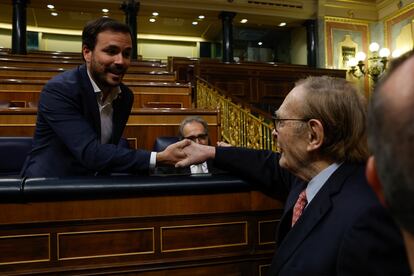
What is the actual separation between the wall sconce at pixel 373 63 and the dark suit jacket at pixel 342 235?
6713 millimetres

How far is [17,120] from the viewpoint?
310 centimetres

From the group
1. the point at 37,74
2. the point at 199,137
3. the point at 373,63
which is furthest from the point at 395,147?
the point at 373,63

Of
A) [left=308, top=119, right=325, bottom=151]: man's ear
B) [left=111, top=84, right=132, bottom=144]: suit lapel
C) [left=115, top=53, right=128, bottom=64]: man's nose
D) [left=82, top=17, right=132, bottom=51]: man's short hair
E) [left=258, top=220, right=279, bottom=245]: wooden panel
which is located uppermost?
[left=82, top=17, right=132, bottom=51]: man's short hair

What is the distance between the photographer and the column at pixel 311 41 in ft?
34.4

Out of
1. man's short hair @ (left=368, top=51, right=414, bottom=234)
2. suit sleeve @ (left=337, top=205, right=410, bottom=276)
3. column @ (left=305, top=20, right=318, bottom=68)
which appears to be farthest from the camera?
column @ (left=305, top=20, right=318, bottom=68)

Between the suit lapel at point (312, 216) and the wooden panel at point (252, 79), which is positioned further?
the wooden panel at point (252, 79)

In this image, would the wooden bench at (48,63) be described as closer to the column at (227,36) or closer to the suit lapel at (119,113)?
the column at (227,36)

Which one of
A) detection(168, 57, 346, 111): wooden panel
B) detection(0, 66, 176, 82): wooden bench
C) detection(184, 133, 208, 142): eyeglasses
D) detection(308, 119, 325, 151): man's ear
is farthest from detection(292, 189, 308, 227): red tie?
detection(168, 57, 346, 111): wooden panel

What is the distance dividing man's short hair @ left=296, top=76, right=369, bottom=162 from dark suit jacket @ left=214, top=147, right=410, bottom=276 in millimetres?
48

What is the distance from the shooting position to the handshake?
146 cm

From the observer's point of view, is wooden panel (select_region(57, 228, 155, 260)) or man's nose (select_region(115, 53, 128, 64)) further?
man's nose (select_region(115, 53, 128, 64))

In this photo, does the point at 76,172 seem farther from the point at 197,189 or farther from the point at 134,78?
the point at 134,78

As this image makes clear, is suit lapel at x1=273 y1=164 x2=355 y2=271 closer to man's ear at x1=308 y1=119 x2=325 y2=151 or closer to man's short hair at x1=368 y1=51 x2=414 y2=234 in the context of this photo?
man's ear at x1=308 y1=119 x2=325 y2=151

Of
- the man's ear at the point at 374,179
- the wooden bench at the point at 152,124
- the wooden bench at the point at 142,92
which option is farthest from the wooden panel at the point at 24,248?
the wooden bench at the point at 142,92
